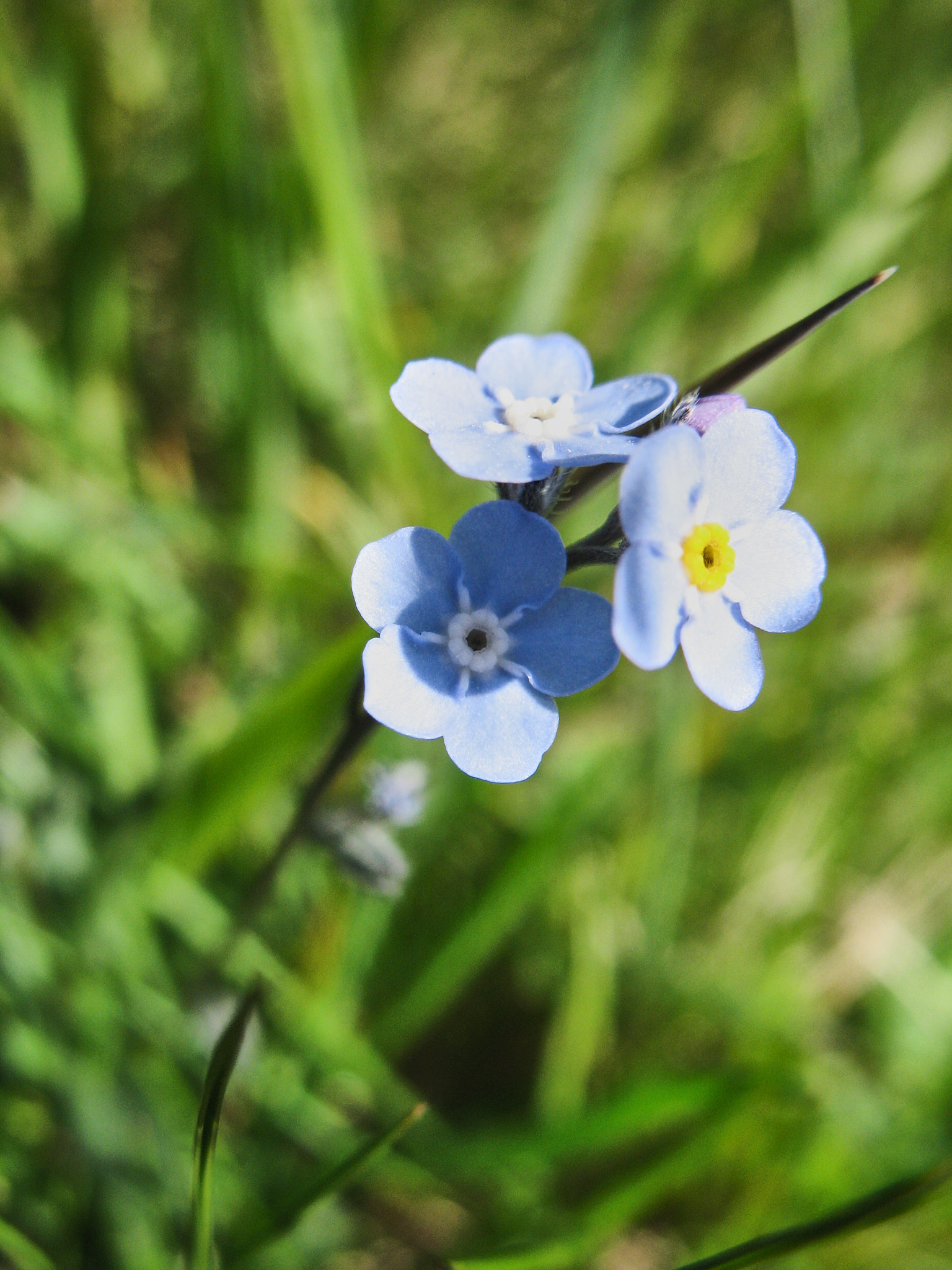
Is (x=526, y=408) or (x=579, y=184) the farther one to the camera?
(x=579, y=184)

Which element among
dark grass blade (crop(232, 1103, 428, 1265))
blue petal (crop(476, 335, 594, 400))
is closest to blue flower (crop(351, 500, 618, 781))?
blue petal (crop(476, 335, 594, 400))

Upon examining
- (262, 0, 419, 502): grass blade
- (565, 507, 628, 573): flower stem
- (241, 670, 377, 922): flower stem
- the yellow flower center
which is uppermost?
(262, 0, 419, 502): grass blade

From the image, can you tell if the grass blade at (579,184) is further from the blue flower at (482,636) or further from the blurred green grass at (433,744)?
the blue flower at (482,636)

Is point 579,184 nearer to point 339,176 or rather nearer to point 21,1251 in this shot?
point 339,176

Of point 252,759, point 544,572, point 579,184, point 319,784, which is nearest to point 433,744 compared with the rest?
point 252,759

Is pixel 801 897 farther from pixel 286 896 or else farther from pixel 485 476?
pixel 485 476

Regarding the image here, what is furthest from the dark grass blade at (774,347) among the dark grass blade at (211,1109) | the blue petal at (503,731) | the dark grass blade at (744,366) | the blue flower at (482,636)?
the dark grass blade at (211,1109)

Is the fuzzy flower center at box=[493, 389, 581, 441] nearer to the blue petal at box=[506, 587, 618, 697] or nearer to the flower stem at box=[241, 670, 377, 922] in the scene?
the blue petal at box=[506, 587, 618, 697]
